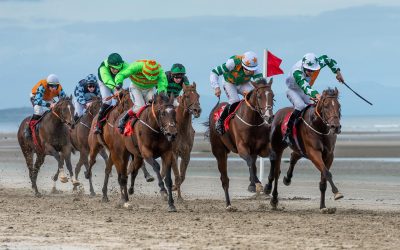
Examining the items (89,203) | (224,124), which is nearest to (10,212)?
(89,203)

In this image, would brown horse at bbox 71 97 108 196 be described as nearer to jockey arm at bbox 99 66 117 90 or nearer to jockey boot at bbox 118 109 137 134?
jockey arm at bbox 99 66 117 90

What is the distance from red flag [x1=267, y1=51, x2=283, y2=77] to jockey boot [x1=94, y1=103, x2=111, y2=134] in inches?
186

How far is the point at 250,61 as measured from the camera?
64.0 ft

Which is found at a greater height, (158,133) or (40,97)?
(40,97)

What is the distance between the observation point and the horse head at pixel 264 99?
696 inches

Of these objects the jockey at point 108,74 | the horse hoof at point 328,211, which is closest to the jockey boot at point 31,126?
the jockey at point 108,74

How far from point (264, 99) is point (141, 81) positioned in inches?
113

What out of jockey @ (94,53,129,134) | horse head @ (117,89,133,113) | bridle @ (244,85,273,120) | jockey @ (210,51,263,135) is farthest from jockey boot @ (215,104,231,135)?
jockey @ (94,53,129,134)

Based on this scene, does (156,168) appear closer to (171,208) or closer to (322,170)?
(171,208)

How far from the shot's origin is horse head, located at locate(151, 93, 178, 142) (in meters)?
17.7

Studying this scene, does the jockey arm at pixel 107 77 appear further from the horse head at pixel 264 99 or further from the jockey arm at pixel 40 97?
the horse head at pixel 264 99

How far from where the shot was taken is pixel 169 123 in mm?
17750

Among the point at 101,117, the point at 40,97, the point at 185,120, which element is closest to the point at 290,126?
the point at 185,120

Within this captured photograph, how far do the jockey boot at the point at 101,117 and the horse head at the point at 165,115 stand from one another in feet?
10.1
